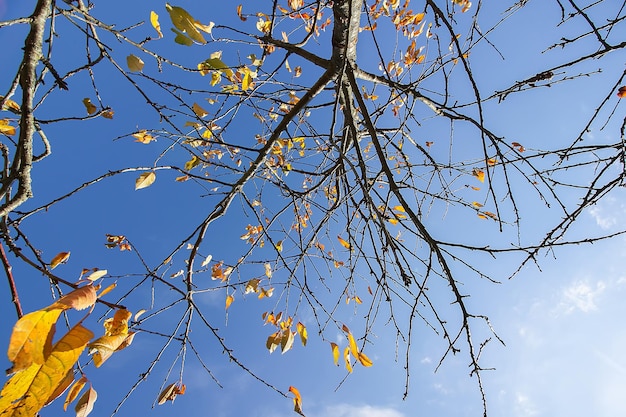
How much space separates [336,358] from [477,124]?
1.53m

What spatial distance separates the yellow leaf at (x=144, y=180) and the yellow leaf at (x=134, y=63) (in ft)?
1.63

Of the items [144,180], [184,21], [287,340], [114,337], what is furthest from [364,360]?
[184,21]

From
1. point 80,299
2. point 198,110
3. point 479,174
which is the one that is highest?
point 479,174

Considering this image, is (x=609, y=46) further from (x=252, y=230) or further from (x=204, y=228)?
(x=252, y=230)

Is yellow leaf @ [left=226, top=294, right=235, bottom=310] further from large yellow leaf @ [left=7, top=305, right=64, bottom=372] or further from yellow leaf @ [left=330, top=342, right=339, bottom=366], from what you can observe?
large yellow leaf @ [left=7, top=305, right=64, bottom=372]

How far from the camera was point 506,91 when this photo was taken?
1632 mm

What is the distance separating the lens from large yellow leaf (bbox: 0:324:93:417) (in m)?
0.71

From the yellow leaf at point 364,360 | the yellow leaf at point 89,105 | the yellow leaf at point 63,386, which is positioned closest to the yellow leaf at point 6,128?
the yellow leaf at point 89,105

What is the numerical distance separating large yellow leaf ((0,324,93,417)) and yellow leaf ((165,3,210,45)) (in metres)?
0.89

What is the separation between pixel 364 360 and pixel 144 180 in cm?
145

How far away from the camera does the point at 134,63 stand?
157 centimetres

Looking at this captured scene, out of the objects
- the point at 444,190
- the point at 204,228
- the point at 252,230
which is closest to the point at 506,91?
the point at 444,190

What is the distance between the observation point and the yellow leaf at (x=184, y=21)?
1093 millimetres

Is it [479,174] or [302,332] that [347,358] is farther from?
[479,174]
